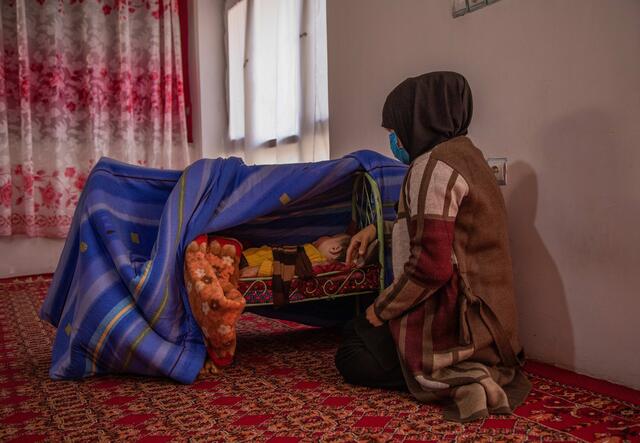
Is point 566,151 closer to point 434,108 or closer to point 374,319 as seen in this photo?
point 434,108

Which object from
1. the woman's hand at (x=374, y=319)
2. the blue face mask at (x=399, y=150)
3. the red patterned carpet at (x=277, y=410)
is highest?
the blue face mask at (x=399, y=150)

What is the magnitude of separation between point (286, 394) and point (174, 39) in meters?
3.79

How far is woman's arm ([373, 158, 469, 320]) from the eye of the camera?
1.60 m

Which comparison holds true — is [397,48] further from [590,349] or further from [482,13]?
[590,349]

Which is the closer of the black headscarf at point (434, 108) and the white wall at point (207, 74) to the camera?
the black headscarf at point (434, 108)

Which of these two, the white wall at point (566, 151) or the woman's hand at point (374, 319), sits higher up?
the white wall at point (566, 151)

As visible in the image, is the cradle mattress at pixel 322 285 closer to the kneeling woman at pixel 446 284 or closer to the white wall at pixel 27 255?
the kneeling woman at pixel 446 284

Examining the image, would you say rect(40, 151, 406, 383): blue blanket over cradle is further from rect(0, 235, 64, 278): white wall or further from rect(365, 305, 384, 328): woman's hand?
rect(0, 235, 64, 278): white wall

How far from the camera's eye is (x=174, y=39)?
15.6 ft

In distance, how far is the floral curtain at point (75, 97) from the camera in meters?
4.20

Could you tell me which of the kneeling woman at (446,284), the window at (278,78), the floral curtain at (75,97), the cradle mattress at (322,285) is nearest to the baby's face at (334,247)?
the cradle mattress at (322,285)

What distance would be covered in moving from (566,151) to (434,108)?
0.49m

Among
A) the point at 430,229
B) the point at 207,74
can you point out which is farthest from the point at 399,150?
the point at 207,74

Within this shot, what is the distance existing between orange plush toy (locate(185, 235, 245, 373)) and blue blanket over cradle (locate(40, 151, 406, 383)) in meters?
0.05
